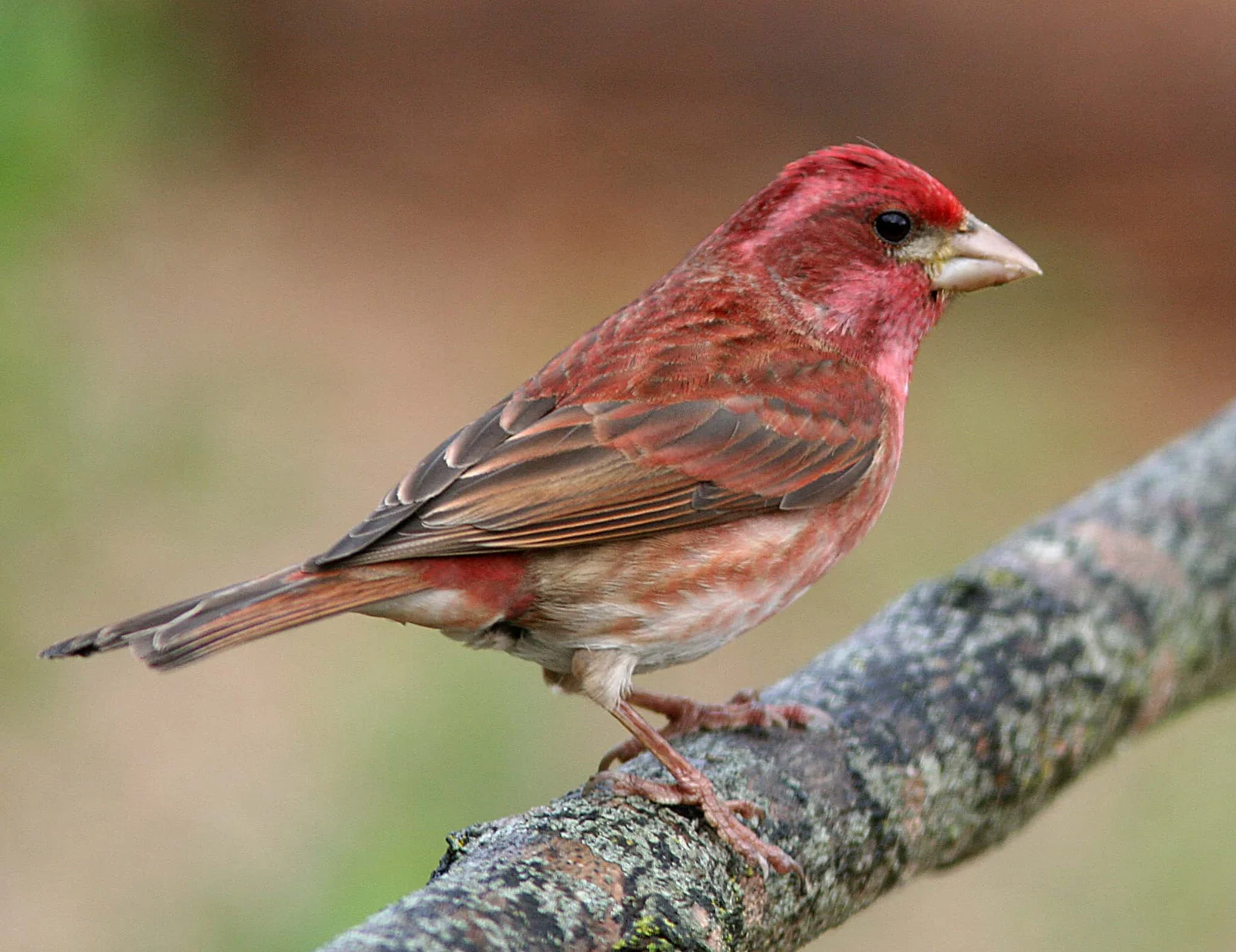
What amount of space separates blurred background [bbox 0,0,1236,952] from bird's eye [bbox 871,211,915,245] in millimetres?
2080

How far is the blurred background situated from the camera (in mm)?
5090

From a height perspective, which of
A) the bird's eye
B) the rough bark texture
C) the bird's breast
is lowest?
the rough bark texture

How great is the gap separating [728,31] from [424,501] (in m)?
6.66

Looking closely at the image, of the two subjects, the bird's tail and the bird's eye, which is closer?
Answer: the bird's tail

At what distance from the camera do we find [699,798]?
3350mm

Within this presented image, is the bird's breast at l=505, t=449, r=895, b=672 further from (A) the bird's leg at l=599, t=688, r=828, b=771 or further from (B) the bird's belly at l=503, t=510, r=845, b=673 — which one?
(A) the bird's leg at l=599, t=688, r=828, b=771

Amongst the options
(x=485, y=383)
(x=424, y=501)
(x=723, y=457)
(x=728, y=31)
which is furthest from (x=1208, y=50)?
(x=424, y=501)

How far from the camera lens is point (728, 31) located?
9.59m

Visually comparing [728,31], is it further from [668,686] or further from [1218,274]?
[668,686]

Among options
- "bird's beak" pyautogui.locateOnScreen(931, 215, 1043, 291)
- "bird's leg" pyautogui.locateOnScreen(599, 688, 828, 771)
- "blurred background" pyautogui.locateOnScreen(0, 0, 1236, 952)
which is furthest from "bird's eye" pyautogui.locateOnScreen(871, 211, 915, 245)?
"blurred background" pyautogui.locateOnScreen(0, 0, 1236, 952)

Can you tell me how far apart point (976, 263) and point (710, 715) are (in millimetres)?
1418

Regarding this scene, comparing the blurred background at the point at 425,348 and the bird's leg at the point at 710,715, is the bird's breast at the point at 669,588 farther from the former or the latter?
the blurred background at the point at 425,348

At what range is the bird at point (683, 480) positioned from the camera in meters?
3.51

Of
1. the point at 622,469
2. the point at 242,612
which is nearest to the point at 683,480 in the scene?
the point at 622,469
